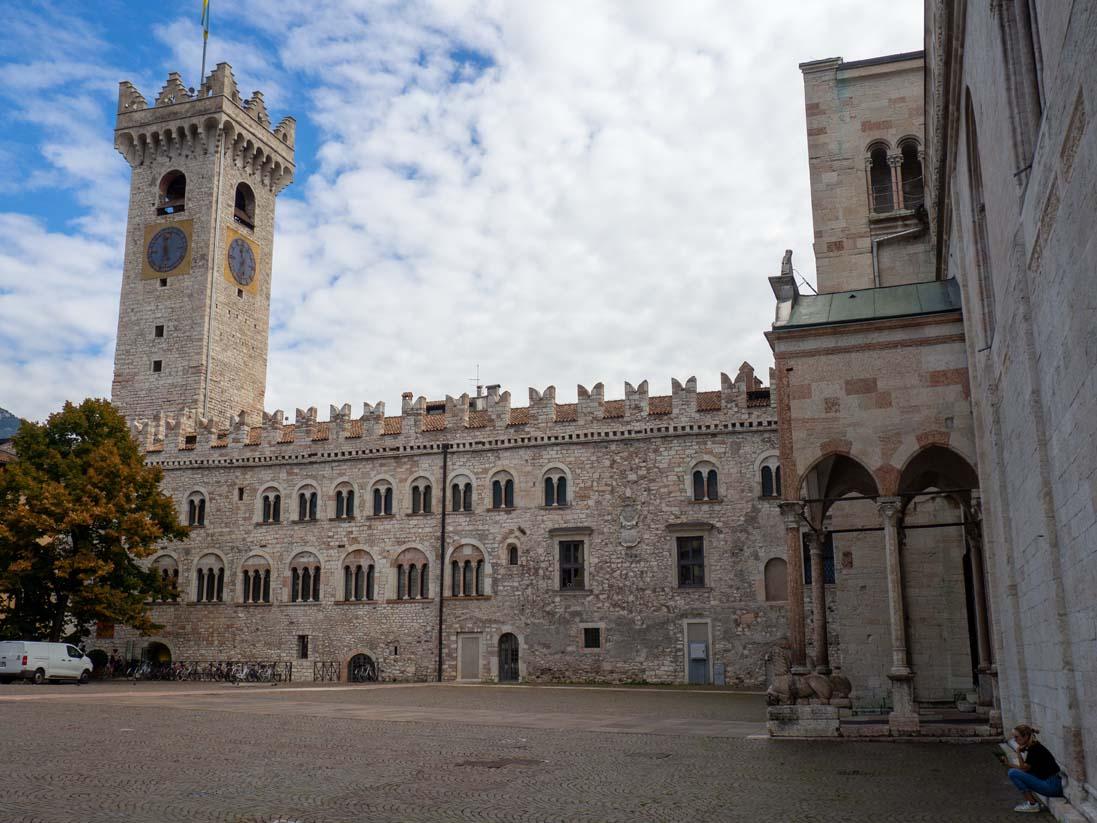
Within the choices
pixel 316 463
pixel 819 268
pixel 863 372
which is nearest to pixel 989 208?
pixel 863 372

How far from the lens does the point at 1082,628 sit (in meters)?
7.66

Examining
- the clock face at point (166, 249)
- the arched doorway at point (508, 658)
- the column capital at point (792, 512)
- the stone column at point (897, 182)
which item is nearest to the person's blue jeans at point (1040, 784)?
the column capital at point (792, 512)

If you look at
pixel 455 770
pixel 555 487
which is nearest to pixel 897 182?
pixel 555 487

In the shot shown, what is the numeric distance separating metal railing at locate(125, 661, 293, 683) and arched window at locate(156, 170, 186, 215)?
2223 cm

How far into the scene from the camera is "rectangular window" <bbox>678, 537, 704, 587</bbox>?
34594mm

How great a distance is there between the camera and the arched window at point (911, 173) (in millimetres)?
24172

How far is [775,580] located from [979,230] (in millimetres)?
21503

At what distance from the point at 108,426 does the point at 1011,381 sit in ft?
114

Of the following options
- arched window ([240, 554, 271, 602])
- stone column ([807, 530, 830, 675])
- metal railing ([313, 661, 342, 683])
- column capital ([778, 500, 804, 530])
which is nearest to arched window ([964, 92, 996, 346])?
column capital ([778, 500, 804, 530])

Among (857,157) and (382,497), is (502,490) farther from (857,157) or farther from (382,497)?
(857,157)

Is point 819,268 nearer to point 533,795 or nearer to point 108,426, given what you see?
point 533,795

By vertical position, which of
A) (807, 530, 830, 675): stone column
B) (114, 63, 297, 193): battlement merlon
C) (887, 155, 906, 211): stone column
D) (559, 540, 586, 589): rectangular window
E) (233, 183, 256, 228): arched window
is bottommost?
(807, 530, 830, 675): stone column

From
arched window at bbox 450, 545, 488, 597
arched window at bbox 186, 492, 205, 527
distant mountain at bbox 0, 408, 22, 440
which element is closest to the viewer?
arched window at bbox 450, 545, 488, 597

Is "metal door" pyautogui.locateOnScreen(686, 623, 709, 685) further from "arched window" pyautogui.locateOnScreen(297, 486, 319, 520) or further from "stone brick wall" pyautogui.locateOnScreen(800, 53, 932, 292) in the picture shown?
"arched window" pyautogui.locateOnScreen(297, 486, 319, 520)
